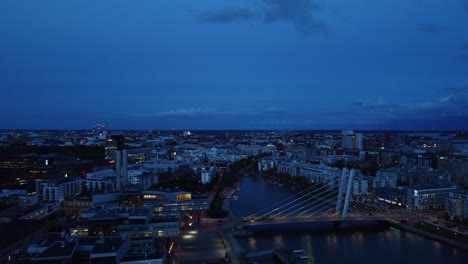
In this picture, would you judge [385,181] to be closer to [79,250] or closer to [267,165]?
[267,165]

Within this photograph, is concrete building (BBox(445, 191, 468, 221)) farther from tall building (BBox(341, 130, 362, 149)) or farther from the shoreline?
tall building (BBox(341, 130, 362, 149))

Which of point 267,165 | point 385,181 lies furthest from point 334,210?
point 267,165

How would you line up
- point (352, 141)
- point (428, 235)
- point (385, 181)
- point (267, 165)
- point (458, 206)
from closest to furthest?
point (428, 235) < point (458, 206) < point (385, 181) < point (267, 165) < point (352, 141)

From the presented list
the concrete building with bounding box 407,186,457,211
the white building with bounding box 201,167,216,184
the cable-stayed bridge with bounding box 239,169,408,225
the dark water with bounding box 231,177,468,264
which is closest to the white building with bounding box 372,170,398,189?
the cable-stayed bridge with bounding box 239,169,408,225

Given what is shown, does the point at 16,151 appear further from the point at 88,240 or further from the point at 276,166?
the point at 88,240

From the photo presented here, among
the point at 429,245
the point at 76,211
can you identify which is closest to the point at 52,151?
the point at 76,211
